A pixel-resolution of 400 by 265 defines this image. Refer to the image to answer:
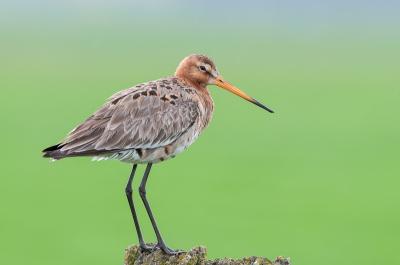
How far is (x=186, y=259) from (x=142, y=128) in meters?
2.12

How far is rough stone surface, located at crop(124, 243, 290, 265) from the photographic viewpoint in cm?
590

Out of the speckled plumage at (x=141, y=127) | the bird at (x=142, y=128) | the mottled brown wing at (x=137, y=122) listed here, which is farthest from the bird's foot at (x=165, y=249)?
the mottled brown wing at (x=137, y=122)

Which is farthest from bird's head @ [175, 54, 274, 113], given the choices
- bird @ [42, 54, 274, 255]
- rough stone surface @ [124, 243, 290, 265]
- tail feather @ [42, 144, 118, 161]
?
rough stone surface @ [124, 243, 290, 265]

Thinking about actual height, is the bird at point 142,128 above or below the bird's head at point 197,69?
below

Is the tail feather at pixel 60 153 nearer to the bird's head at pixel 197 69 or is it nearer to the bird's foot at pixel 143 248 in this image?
the bird's foot at pixel 143 248

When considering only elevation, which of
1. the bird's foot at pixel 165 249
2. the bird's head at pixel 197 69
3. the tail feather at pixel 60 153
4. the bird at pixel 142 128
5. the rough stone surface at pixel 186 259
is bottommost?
the rough stone surface at pixel 186 259

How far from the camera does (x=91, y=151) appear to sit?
6.55m

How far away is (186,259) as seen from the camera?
5938mm

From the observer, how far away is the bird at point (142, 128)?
666cm

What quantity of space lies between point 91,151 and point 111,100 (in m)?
1.00

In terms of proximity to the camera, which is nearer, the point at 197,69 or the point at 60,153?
the point at 60,153

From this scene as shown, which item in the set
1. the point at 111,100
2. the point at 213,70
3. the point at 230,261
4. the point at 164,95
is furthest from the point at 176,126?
the point at 230,261

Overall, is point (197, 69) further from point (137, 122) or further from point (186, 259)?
point (186, 259)

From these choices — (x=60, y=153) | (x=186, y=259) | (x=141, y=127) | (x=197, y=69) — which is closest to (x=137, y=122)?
(x=141, y=127)
